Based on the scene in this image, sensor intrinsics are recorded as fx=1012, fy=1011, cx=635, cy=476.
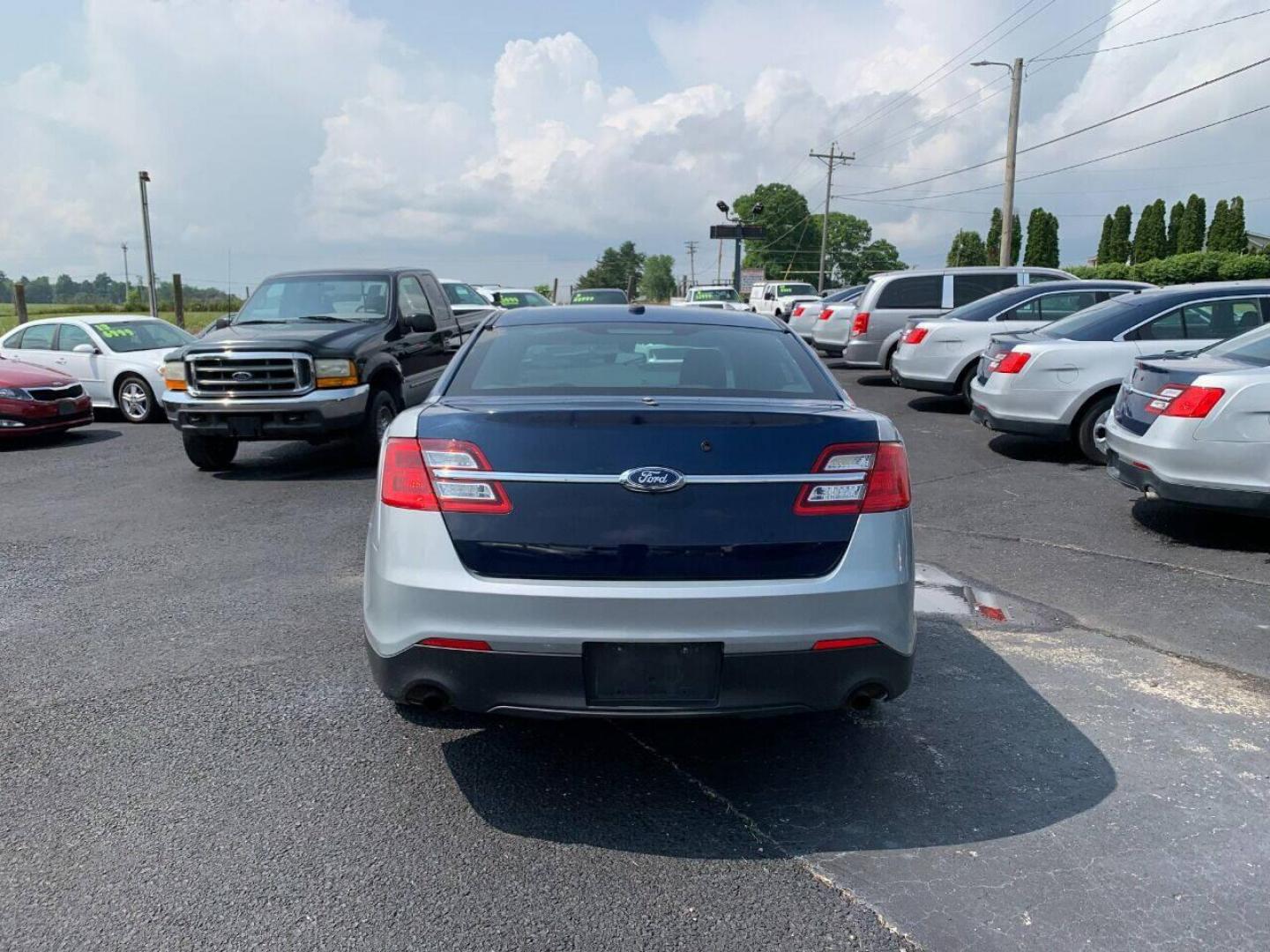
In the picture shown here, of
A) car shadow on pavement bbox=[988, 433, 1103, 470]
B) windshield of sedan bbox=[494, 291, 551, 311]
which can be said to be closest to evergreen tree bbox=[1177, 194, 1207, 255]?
windshield of sedan bbox=[494, 291, 551, 311]

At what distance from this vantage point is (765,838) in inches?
124

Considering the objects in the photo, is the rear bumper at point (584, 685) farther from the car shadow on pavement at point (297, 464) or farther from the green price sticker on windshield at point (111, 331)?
the green price sticker on windshield at point (111, 331)

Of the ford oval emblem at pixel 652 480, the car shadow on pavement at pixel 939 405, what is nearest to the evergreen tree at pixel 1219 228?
the car shadow on pavement at pixel 939 405

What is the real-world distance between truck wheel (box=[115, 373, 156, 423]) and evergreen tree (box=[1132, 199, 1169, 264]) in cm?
5752

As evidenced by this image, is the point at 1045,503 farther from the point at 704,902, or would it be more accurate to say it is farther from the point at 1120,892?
the point at 704,902

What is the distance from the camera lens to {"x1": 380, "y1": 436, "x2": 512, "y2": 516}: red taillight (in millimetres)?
3082

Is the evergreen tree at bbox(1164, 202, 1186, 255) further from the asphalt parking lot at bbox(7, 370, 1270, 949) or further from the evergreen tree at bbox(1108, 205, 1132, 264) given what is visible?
the asphalt parking lot at bbox(7, 370, 1270, 949)

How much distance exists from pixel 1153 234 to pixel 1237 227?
Result: 5.49 metres

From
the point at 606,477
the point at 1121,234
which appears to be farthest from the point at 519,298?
the point at 1121,234

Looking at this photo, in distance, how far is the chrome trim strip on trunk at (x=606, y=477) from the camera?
3045mm

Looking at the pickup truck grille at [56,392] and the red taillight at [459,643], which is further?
the pickup truck grille at [56,392]

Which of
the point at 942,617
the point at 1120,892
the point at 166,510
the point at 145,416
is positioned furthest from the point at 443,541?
the point at 145,416

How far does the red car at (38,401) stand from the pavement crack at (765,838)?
1059cm

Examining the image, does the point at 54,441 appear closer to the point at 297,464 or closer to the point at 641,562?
the point at 297,464
